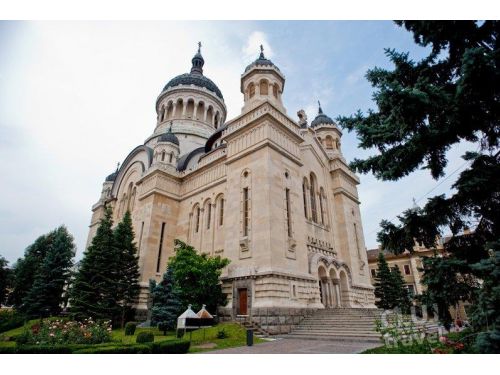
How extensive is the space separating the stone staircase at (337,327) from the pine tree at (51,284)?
20446mm

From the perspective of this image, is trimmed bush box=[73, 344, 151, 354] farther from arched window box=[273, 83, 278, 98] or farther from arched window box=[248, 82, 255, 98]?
arched window box=[273, 83, 278, 98]

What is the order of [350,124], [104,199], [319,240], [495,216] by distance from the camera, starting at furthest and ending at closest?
[104,199] < [319,240] < [350,124] < [495,216]

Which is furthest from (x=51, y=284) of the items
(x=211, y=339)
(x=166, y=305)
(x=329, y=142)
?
(x=329, y=142)

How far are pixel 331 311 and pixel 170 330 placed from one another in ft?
30.0

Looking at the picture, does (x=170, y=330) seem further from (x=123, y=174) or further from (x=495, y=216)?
(x=123, y=174)

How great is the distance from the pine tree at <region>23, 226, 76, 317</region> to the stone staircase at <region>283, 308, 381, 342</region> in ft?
67.1

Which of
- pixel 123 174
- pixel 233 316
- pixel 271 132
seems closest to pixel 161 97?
pixel 123 174

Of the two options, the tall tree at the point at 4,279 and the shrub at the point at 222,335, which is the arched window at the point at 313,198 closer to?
the shrub at the point at 222,335

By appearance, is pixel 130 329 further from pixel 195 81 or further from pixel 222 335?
pixel 195 81

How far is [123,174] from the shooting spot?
1262 inches

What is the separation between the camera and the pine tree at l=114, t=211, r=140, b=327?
20.6m

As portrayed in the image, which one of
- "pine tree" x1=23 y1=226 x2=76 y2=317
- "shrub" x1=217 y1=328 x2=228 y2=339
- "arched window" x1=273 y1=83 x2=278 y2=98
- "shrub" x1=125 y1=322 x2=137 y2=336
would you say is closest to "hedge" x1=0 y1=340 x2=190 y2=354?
"shrub" x1=217 y1=328 x2=228 y2=339

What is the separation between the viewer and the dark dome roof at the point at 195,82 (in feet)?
126

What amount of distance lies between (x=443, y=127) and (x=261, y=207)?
38.2 feet
